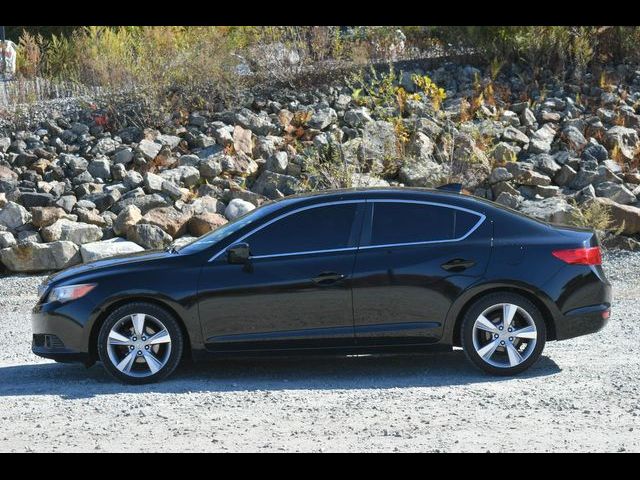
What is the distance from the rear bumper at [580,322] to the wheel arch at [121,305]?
9.32ft

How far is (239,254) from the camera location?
8.52 m

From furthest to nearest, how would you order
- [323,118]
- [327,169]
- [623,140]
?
[323,118] → [623,140] → [327,169]

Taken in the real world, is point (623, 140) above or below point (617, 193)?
above

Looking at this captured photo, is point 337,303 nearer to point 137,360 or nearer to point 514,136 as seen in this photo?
point 137,360

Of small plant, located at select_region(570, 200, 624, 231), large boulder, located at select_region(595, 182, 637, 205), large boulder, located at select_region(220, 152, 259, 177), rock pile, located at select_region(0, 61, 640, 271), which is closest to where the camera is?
small plant, located at select_region(570, 200, 624, 231)

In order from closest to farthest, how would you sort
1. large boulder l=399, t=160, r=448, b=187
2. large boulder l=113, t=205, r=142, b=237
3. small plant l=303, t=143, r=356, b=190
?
large boulder l=113, t=205, r=142, b=237 < small plant l=303, t=143, r=356, b=190 < large boulder l=399, t=160, r=448, b=187

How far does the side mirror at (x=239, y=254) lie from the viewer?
8.52 meters

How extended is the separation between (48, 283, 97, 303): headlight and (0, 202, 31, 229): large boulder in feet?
21.9

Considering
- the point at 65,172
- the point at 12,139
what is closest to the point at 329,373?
the point at 65,172

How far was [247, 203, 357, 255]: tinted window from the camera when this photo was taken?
8.66 m

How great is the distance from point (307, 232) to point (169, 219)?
257 inches

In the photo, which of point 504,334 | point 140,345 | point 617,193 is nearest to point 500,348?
point 504,334

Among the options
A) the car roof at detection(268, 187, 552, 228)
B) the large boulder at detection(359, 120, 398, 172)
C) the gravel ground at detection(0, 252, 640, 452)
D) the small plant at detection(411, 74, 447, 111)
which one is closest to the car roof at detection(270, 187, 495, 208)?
the car roof at detection(268, 187, 552, 228)

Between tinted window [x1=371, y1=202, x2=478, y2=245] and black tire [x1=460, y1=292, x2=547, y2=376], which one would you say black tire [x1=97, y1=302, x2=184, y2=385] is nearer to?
tinted window [x1=371, y1=202, x2=478, y2=245]
